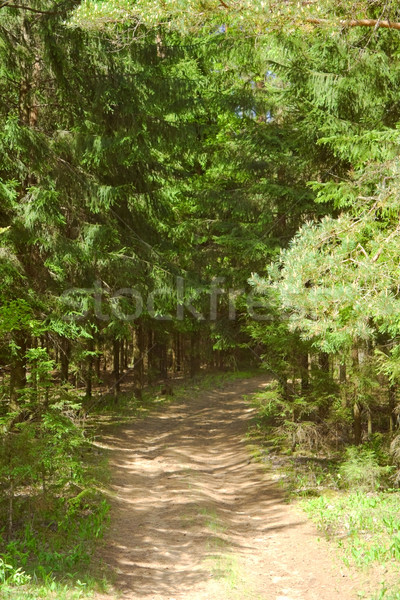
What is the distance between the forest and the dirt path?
Result: 787mm

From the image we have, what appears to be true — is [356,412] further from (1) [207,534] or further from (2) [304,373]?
(1) [207,534]

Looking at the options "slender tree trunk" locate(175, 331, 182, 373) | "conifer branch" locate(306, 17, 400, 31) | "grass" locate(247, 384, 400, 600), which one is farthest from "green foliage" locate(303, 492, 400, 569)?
"slender tree trunk" locate(175, 331, 182, 373)

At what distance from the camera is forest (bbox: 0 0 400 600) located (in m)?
7.01

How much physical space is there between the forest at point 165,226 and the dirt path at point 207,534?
79 cm

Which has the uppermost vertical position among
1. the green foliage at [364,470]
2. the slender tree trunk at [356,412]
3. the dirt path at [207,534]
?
the slender tree trunk at [356,412]

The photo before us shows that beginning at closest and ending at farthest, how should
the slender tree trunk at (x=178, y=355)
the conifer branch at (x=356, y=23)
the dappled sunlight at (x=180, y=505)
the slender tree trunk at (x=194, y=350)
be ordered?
the conifer branch at (x=356, y=23) < the dappled sunlight at (x=180, y=505) < the slender tree trunk at (x=194, y=350) < the slender tree trunk at (x=178, y=355)

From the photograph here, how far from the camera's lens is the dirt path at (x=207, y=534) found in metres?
7.10

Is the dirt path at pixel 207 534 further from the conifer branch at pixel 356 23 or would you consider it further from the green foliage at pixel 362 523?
the conifer branch at pixel 356 23

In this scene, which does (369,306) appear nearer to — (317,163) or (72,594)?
(72,594)

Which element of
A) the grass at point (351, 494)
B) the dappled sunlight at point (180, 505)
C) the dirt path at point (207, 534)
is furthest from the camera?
the dappled sunlight at point (180, 505)

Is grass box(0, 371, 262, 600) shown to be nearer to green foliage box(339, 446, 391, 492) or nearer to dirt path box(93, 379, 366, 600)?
dirt path box(93, 379, 366, 600)

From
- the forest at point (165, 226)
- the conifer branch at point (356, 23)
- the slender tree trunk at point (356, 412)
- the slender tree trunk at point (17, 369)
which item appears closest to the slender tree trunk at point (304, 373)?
the forest at point (165, 226)

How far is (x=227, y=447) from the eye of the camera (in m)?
15.5

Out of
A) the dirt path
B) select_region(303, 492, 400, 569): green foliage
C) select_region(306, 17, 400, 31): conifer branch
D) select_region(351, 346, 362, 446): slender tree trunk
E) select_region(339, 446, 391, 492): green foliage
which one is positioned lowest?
the dirt path
